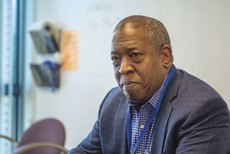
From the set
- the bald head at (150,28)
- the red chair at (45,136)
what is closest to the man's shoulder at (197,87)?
the bald head at (150,28)

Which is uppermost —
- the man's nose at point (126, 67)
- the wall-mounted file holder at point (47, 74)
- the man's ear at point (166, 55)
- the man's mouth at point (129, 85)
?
the man's ear at point (166, 55)

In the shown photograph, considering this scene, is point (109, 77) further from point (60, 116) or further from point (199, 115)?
point (199, 115)

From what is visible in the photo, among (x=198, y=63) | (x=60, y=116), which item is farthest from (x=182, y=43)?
(x=60, y=116)

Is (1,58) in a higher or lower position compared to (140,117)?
higher

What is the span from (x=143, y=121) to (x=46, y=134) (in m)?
1.11

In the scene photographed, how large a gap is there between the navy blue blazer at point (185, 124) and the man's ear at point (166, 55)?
0.08 metres

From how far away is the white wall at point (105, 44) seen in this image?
54.7 inches

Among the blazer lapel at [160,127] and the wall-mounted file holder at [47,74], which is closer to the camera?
the blazer lapel at [160,127]

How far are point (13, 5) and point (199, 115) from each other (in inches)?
98.2

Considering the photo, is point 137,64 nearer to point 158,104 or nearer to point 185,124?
point 158,104

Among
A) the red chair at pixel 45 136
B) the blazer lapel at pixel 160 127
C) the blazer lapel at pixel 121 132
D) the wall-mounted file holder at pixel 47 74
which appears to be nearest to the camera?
the blazer lapel at pixel 160 127

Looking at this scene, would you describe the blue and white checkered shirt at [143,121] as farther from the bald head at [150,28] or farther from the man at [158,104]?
the bald head at [150,28]

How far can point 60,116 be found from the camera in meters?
2.40

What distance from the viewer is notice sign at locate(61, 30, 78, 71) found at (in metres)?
2.23
